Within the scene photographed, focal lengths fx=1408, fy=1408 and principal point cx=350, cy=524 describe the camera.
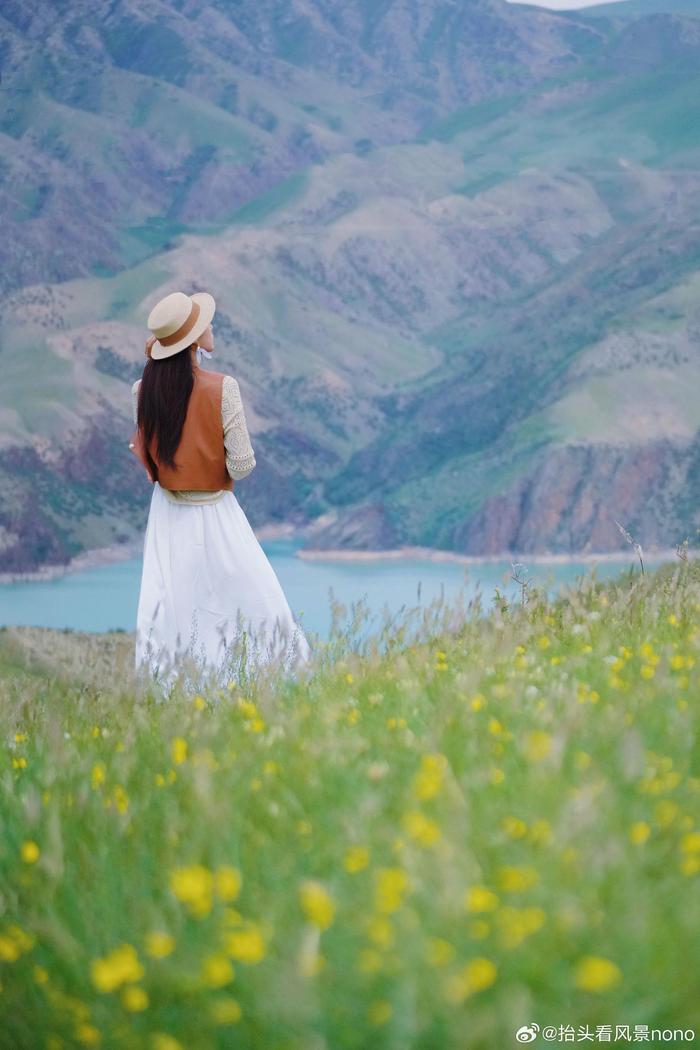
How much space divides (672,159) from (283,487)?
30059 millimetres

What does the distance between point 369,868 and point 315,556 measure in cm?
4599

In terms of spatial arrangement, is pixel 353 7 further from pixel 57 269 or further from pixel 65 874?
pixel 65 874

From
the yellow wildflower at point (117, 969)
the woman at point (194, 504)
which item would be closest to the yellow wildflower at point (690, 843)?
the yellow wildflower at point (117, 969)

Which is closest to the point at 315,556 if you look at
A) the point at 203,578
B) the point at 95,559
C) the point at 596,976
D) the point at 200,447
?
the point at 95,559

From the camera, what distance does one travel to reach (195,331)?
5027 mm

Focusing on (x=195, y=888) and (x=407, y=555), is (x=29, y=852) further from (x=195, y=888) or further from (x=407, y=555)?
(x=407, y=555)

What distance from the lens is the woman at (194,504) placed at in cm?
511

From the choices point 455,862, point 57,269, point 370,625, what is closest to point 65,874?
point 455,862

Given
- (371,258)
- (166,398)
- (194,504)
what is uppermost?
(371,258)

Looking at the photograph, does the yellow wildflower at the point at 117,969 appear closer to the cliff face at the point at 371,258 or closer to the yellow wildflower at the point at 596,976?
the yellow wildflower at the point at 596,976

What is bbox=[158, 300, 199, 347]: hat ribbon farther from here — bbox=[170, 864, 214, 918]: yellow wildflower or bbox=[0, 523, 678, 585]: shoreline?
bbox=[0, 523, 678, 585]: shoreline

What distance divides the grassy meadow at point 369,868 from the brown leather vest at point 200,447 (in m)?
2.10

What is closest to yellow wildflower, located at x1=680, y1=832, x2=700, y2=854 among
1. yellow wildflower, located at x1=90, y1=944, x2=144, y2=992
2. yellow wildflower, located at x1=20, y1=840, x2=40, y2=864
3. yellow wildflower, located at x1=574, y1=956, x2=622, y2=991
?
yellow wildflower, located at x1=574, y1=956, x2=622, y2=991

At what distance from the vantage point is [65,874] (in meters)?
2.20
